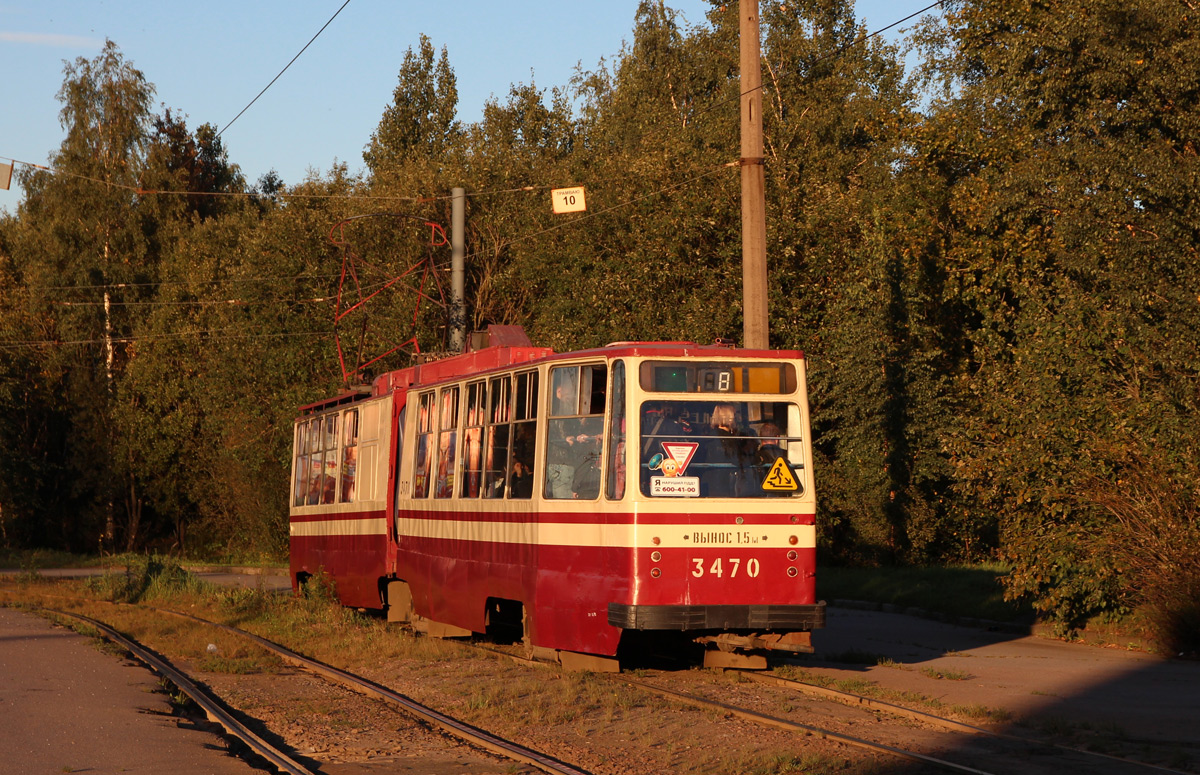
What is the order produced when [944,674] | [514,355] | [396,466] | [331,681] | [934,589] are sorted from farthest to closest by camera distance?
[934,589] < [396,466] < [514,355] < [331,681] < [944,674]

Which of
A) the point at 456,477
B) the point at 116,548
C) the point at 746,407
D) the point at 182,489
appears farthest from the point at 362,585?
the point at 116,548

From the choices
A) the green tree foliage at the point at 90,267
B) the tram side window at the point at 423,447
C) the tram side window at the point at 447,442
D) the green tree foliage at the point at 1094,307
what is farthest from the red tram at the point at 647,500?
the green tree foliage at the point at 90,267

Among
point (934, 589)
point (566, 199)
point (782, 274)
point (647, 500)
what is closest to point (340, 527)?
point (647, 500)

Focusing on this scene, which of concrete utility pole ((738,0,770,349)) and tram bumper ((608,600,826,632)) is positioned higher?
concrete utility pole ((738,0,770,349))

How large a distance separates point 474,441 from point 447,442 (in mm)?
931

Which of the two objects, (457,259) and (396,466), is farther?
(457,259)

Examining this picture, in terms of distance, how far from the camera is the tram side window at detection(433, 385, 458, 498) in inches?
592

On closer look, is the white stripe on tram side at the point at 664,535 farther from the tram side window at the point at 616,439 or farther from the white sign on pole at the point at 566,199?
the white sign on pole at the point at 566,199

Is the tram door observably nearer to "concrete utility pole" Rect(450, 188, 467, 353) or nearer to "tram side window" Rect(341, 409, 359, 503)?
"tram side window" Rect(341, 409, 359, 503)

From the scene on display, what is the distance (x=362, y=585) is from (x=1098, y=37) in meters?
14.5

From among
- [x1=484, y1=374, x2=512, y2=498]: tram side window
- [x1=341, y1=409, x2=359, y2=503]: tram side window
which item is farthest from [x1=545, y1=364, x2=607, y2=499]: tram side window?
[x1=341, y1=409, x2=359, y2=503]: tram side window

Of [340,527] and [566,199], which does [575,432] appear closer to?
[340,527]

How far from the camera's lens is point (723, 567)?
11.7 meters

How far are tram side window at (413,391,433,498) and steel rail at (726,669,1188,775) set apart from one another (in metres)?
4.85
